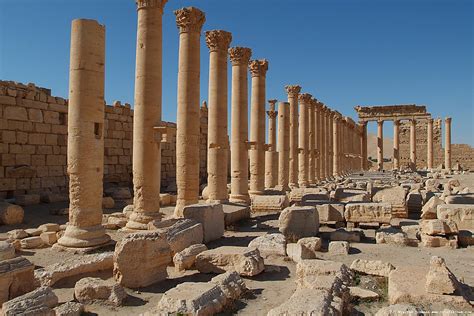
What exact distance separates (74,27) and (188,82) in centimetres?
465

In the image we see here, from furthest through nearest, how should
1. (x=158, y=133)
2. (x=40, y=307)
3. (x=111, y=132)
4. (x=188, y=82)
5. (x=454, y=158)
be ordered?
(x=454, y=158) < (x=111, y=132) < (x=188, y=82) < (x=158, y=133) < (x=40, y=307)

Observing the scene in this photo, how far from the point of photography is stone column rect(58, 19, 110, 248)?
10.1 m

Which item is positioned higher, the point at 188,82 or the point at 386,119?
the point at 386,119

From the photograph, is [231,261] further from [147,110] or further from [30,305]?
[147,110]

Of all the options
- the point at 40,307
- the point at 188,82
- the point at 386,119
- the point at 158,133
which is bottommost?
the point at 40,307

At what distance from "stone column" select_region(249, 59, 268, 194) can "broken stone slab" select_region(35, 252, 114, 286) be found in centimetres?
1176

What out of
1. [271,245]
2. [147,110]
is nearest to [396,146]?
[147,110]

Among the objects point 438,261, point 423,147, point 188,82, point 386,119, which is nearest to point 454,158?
point 423,147

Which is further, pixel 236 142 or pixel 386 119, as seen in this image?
pixel 386 119

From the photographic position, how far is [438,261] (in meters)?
6.04

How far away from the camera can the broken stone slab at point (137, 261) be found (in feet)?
24.1

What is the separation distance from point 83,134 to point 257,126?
428 inches

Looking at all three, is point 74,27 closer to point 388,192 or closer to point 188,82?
point 188,82

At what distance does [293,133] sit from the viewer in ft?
84.6
